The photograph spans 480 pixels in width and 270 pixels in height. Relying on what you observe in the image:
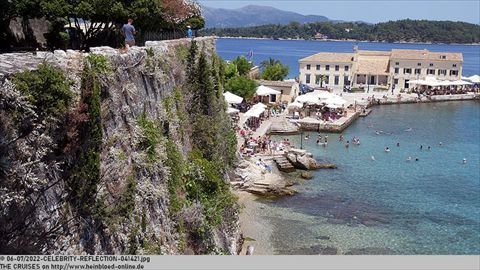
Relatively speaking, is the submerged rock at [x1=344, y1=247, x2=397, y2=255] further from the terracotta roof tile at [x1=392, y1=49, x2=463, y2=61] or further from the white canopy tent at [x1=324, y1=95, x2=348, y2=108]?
the terracotta roof tile at [x1=392, y1=49, x2=463, y2=61]

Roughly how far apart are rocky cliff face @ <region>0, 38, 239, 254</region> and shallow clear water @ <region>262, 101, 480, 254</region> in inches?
259

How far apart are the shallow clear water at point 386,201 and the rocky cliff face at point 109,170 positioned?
259 inches

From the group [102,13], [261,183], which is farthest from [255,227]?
[102,13]

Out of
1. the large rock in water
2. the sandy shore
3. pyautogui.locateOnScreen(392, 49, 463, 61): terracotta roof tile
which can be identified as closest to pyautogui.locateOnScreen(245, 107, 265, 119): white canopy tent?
the large rock in water

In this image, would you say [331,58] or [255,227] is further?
[331,58]

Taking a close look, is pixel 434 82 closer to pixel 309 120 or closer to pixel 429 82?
pixel 429 82

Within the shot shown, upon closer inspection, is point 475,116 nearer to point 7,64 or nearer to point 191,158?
point 191,158

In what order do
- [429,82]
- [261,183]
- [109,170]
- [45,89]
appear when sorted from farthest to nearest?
[429,82] < [261,183] < [109,170] < [45,89]

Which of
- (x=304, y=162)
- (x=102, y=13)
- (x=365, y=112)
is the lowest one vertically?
(x=365, y=112)

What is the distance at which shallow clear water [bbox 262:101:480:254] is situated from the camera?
24.2m

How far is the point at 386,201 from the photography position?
30406 mm

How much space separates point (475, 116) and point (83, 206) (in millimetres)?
61784

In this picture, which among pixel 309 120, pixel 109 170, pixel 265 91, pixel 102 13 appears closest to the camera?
pixel 109 170

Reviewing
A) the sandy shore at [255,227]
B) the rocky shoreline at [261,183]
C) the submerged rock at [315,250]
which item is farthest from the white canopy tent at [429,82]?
the submerged rock at [315,250]
